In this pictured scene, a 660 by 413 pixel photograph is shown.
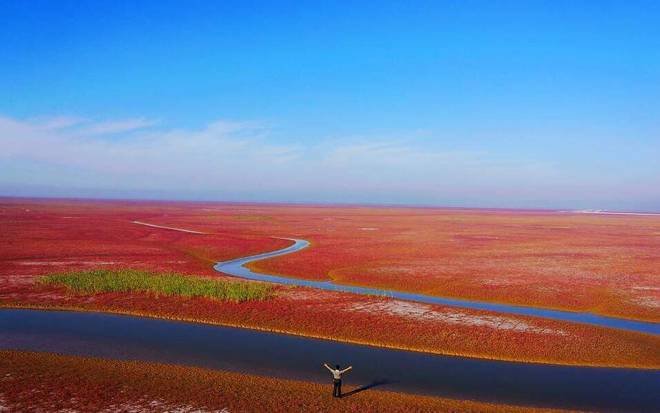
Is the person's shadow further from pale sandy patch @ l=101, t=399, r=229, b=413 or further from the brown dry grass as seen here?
pale sandy patch @ l=101, t=399, r=229, b=413

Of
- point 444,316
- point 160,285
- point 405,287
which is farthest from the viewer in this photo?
point 405,287

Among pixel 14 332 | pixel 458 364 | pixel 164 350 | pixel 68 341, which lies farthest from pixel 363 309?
pixel 14 332

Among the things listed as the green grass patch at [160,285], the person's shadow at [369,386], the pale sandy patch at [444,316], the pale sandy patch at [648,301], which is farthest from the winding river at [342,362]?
the pale sandy patch at [648,301]

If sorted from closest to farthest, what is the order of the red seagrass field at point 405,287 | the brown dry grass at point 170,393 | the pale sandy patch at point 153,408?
the pale sandy patch at point 153,408 < the brown dry grass at point 170,393 < the red seagrass field at point 405,287

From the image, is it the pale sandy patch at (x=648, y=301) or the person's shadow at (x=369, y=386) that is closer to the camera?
the person's shadow at (x=369, y=386)

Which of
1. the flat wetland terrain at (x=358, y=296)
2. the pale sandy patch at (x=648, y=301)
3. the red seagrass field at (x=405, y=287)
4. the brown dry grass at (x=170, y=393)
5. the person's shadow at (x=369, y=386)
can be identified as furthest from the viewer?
the pale sandy patch at (x=648, y=301)

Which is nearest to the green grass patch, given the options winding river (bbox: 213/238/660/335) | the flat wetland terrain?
the flat wetland terrain

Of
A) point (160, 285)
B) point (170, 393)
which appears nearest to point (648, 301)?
point (170, 393)

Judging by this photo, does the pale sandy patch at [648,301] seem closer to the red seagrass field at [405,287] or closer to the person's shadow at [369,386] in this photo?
the red seagrass field at [405,287]

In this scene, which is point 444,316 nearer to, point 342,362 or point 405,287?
point 342,362
